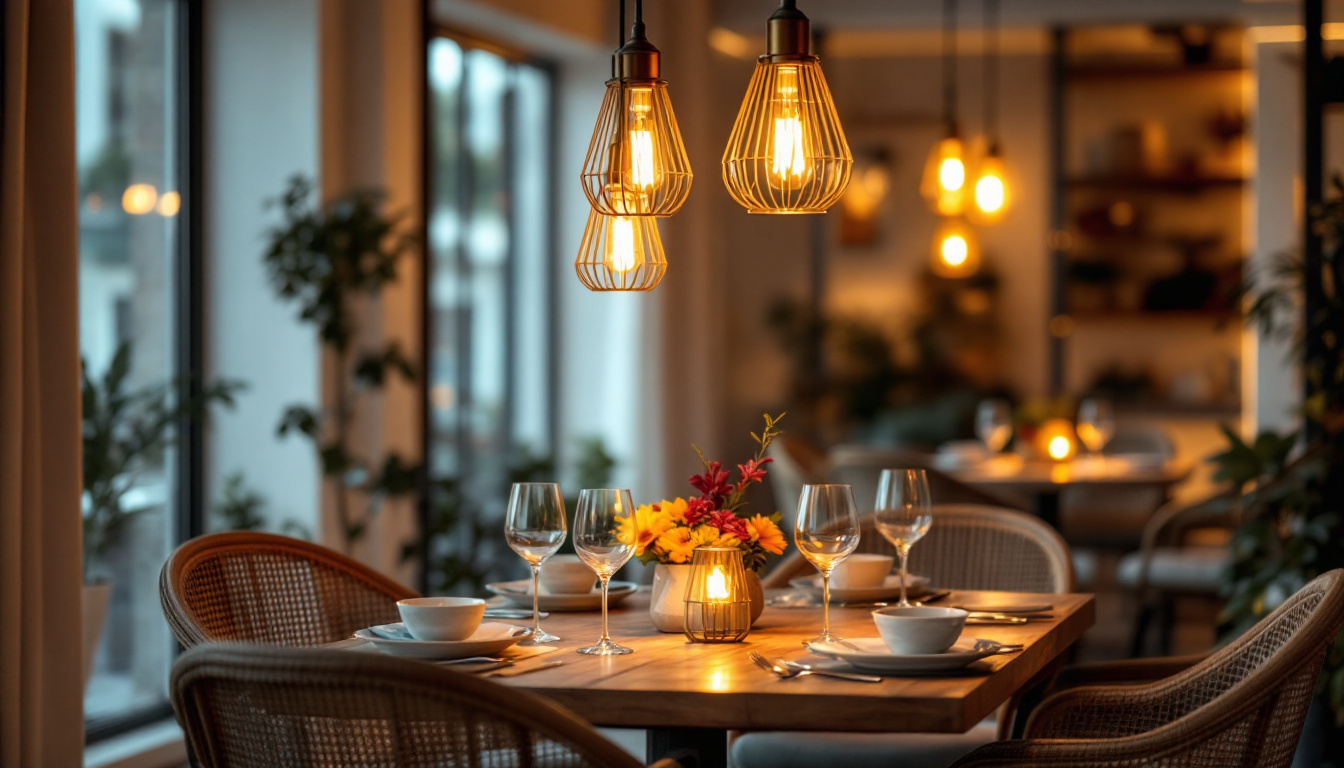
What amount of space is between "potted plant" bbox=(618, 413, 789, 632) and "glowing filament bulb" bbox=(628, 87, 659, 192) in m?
0.38

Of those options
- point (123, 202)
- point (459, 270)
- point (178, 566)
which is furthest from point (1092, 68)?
point (178, 566)

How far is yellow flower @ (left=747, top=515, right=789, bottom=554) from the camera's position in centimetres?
214

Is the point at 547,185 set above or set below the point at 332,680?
above

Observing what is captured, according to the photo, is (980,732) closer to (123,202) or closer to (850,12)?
(123,202)

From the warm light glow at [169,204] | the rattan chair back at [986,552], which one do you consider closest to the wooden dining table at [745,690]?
the rattan chair back at [986,552]

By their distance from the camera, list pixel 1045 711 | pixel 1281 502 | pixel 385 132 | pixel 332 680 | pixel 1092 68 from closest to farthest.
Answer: pixel 332 680
pixel 1045 711
pixel 1281 502
pixel 385 132
pixel 1092 68

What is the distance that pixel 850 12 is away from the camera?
22.5 ft

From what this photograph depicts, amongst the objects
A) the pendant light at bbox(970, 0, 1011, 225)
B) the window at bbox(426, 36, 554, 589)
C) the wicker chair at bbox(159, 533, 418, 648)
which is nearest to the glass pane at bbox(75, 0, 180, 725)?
the window at bbox(426, 36, 554, 589)

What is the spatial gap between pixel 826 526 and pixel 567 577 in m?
0.59

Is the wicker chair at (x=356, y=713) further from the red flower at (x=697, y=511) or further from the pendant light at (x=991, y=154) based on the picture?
the pendant light at (x=991, y=154)

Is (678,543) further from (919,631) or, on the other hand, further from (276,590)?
(276,590)

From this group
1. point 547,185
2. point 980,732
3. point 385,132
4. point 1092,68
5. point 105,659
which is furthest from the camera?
point 1092,68

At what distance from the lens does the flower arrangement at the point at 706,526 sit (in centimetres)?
211

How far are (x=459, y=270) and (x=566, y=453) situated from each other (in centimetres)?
119
